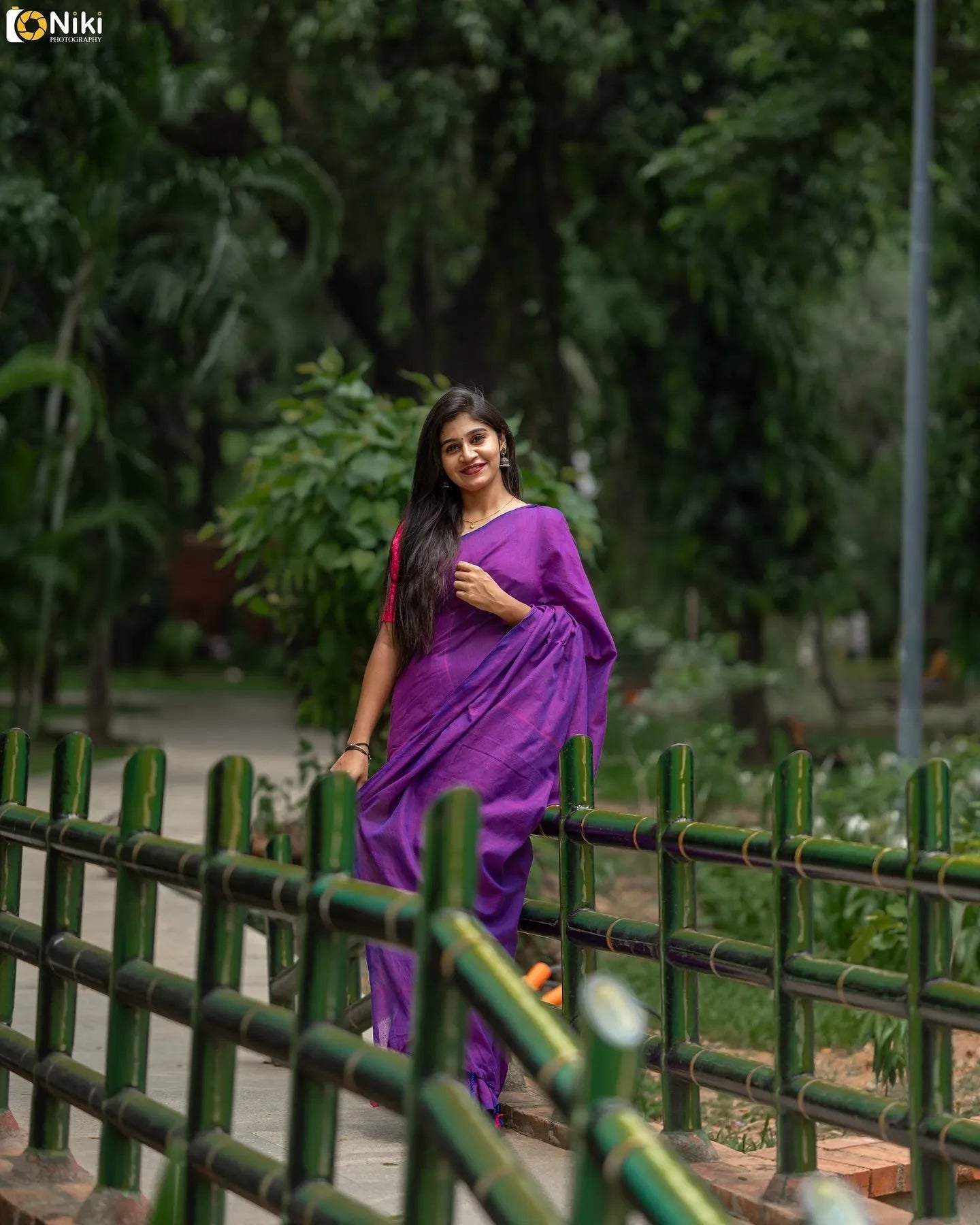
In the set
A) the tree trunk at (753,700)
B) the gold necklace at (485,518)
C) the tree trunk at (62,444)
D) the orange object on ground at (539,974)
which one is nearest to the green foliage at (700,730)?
the tree trunk at (753,700)

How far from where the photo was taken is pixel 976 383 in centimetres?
1465

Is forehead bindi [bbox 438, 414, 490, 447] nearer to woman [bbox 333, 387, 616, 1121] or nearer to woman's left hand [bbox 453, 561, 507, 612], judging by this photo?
woman [bbox 333, 387, 616, 1121]

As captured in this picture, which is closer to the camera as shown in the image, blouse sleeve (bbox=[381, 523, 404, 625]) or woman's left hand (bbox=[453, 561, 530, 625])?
woman's left hand (bbox=[453, 561, 530, 625])

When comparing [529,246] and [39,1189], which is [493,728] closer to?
[39,1189]

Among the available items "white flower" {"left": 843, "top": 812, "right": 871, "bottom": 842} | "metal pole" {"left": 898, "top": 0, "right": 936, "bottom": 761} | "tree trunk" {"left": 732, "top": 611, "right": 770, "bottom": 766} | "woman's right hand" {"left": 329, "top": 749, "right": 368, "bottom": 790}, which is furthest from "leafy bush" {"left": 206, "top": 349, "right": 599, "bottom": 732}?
"tree trunk" {"left": 732, "top": 611, "right": 770, "bottom": 766}

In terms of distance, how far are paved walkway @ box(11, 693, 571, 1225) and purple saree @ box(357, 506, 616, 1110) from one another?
0.27 meters

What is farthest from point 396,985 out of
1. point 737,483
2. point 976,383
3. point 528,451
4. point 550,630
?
point 737,483

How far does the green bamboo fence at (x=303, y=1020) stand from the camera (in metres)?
2.00

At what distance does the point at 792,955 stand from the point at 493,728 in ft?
3.41

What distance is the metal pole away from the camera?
10.9 metres

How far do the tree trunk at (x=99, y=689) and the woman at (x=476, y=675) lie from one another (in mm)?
11961

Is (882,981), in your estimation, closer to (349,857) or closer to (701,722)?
(349,857)

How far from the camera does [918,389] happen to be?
11.0 meters

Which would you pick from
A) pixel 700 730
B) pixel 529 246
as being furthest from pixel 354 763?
pixel 700 730
